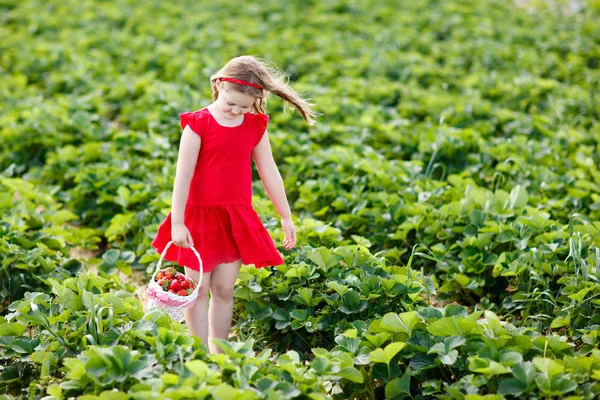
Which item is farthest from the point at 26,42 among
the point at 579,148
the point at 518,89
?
the point at 579,148

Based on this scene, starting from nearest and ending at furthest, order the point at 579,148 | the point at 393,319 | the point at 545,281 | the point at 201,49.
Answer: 1. the point at 393,319
2. the point at 545,281
3. the point at 579,148
4. the point at 201,49

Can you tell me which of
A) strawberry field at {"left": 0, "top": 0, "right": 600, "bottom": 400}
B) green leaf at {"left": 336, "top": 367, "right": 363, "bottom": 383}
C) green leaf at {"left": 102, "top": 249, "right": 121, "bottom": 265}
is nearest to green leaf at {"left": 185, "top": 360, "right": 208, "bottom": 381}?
strawberry field at {"left": 0, "top": 0, "right": 600, "bottom": 400}

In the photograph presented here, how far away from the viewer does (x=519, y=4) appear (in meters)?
12.1

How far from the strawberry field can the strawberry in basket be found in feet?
0.42

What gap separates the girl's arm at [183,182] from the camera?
9.09 ft

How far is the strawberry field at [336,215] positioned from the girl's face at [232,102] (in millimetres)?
827

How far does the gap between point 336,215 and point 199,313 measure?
1667 mm

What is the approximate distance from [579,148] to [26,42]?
674 centimetres

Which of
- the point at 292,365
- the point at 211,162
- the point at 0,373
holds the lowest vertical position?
the point at 0,373

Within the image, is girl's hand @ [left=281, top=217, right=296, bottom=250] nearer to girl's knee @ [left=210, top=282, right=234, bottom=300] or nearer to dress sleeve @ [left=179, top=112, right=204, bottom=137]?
girl's knee @ [left=210, top=282, right=234, bottom=300]

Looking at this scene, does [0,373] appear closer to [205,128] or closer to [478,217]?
[205,128]

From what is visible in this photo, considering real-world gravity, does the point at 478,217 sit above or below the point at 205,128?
below

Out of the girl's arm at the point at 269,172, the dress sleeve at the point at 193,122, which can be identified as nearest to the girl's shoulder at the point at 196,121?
the dress sleeve at the point at 193,122

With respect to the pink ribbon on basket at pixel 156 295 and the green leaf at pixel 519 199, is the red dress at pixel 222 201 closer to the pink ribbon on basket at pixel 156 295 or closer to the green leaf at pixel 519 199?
the pink ribbon on basket at pixel 156 295
